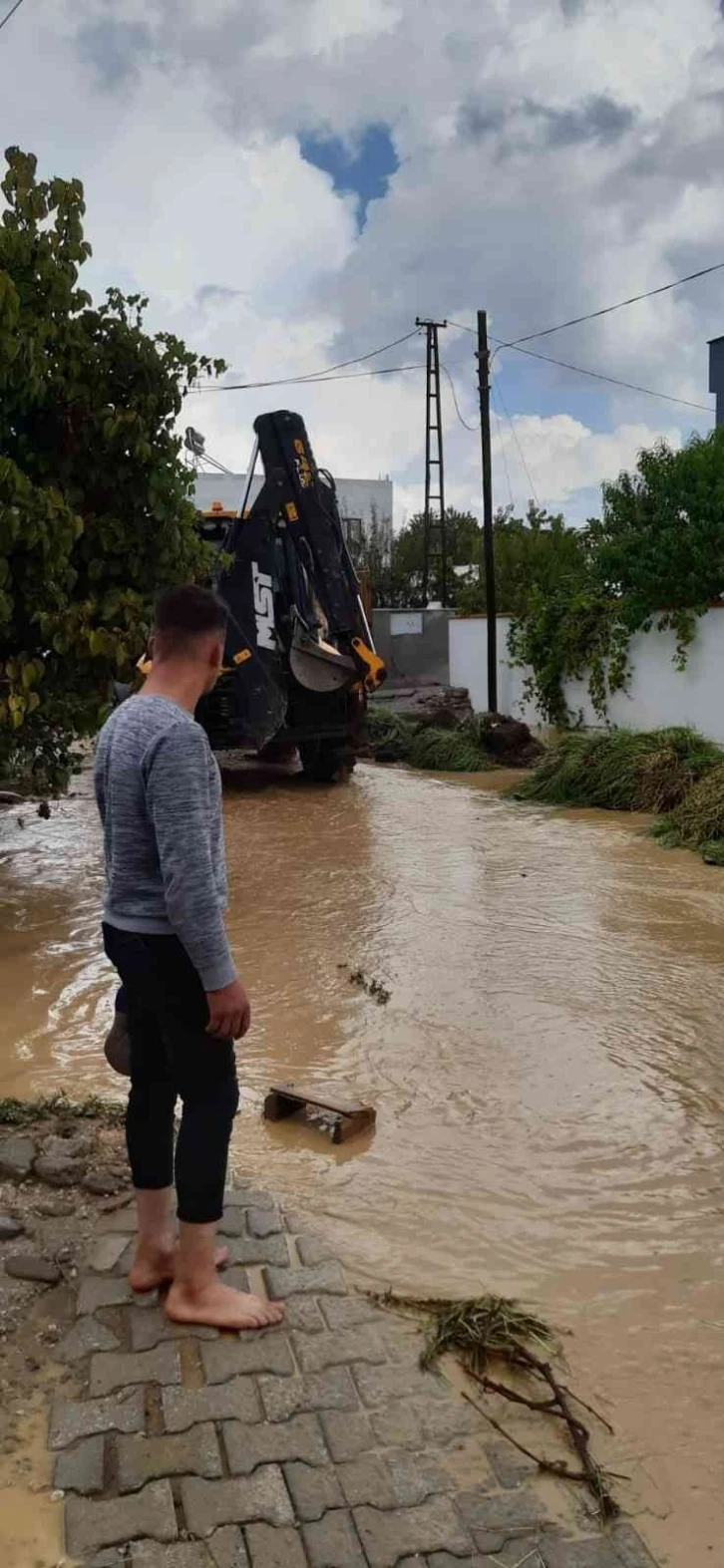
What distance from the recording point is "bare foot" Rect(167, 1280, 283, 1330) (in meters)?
2.81

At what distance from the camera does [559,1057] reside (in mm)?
4906

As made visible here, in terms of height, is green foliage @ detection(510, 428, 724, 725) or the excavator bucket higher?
green foliage @ detection(510, 428, 724, 725)

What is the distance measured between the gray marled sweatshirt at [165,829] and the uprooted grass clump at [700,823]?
21.9 feet

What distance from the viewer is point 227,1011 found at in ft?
8.87

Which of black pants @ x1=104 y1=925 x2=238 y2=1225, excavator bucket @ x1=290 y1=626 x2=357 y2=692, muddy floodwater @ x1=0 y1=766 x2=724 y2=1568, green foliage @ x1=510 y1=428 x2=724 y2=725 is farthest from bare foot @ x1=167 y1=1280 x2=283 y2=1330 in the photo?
green foliage @ x1=510 y1=428 x2=724 y2=725

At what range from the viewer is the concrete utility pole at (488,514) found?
17.5 metres

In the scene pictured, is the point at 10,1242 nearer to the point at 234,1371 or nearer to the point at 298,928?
the point at 234,1371

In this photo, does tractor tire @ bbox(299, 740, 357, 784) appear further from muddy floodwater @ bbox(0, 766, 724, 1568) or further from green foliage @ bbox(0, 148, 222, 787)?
green foliage @ bbox(0, 148, 222, 787)

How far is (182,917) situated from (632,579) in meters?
12.0

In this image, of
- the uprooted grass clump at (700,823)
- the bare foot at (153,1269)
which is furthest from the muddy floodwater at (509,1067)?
the bare foot at (153,1269)

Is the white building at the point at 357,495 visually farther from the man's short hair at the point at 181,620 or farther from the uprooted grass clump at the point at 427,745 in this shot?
the man's short hair at the point at 181,620

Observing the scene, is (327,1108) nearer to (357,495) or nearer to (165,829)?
(165,829)

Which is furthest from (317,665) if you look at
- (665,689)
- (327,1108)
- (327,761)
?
(327,1108)

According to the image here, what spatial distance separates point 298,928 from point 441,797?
17.9ft
